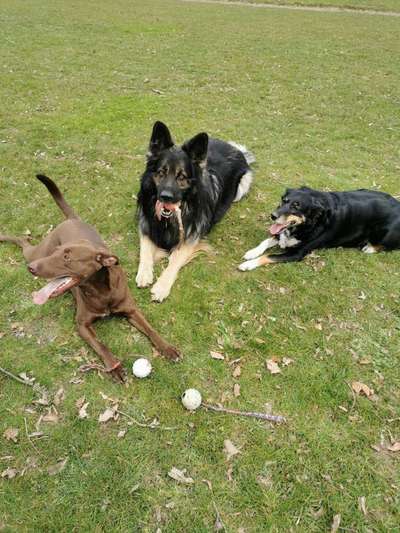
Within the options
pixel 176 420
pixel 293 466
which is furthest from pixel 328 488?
pixel 176 420

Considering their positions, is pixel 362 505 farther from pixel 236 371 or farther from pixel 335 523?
pixel 236 371

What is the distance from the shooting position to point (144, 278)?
4.94 meters

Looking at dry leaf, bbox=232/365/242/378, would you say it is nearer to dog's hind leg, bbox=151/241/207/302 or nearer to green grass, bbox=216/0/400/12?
dog's hind leg, bbox=151/241/207/302

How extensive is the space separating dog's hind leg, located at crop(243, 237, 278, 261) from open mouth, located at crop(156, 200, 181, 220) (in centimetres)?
136

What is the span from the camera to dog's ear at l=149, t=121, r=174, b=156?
4504 millimetres

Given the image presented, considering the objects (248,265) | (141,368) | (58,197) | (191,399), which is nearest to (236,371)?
(191,399)

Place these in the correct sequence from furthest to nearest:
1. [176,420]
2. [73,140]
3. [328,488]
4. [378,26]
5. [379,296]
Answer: [378,26] < [73,140] < [379,296] < [176,420] < [328,488]

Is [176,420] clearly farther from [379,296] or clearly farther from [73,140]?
[73,140]

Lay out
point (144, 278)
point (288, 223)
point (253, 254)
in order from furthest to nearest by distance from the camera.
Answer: point (253, 254), point (288, 223), point (144, 278)

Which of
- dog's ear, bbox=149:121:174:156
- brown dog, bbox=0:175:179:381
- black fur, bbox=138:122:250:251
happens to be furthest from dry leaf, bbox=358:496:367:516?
dog's ear, bbox=149:121:174:156

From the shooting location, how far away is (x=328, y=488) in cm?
332

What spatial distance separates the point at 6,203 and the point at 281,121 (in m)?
7.33

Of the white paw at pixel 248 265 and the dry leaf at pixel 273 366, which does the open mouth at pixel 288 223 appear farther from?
the dry leaf at pixel 273 366

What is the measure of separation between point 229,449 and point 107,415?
1244mm
